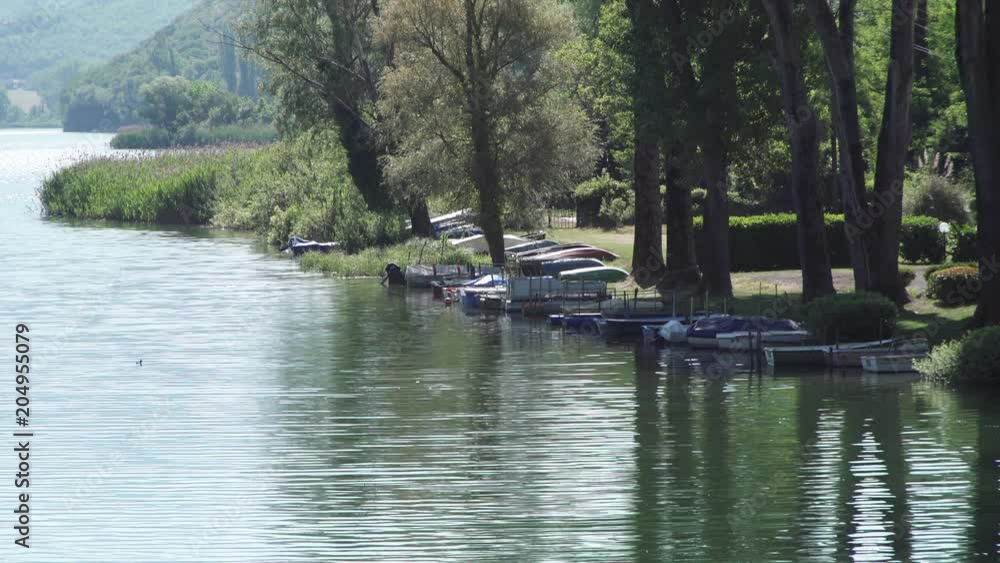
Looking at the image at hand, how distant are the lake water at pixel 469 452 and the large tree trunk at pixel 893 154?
Answer: 17.5 ft

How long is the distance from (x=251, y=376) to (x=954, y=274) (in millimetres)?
20042

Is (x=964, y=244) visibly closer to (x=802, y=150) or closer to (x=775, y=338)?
(x=802, y=150)

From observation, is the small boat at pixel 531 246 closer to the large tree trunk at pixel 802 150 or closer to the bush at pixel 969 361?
the large tree trunk at pixel 802 150

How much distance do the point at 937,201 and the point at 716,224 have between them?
56.6 feet

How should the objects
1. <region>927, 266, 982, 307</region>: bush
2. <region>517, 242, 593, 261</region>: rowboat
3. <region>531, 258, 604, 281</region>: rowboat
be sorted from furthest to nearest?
<region>517, 242, 593, 261</region>: rowboat < <region>531, 258, 604, 281</region>: rowboat < <region>927, 266, 982, 307</region>: bush

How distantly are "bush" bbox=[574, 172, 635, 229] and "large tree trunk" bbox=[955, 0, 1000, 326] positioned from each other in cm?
4210

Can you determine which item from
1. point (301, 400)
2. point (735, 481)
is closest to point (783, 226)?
point (301, 400)

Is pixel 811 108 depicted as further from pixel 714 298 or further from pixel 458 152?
pixel 458 152

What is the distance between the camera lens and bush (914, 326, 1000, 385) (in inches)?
1405

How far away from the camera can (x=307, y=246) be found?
80.6 meters

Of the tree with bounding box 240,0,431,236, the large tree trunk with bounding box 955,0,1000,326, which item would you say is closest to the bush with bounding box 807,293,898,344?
the large tree trunk with bounding box 955,0,1000,326

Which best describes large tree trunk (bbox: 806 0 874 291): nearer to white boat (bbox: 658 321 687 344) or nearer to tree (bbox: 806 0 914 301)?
tree (bbox: 806 0 914 301)

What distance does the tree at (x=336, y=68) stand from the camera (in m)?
74.2

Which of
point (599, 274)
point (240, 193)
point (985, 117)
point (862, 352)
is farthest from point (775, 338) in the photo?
point (240, 193)
